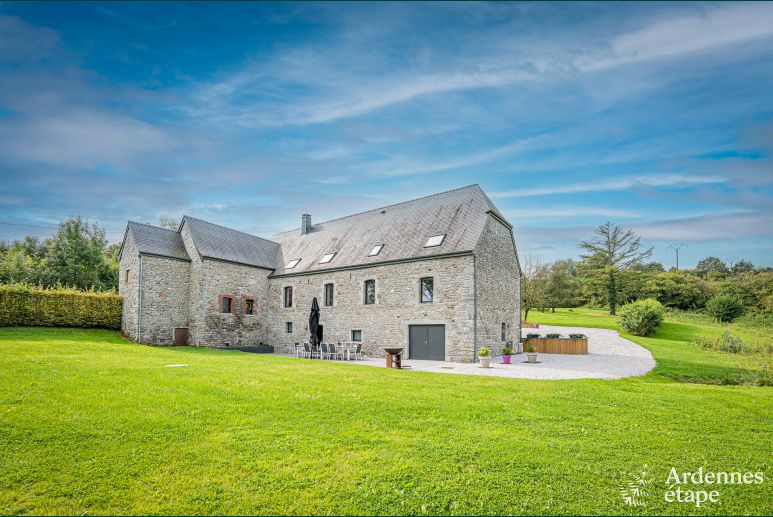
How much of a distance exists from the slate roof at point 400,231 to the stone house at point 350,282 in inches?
3.1

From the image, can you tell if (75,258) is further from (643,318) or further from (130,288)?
(643,318)

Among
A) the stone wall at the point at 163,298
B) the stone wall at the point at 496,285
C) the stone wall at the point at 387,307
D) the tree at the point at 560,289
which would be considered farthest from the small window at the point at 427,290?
the tree at the point at 560,289

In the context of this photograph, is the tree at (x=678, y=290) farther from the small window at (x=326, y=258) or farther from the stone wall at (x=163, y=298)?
the stone wall at (x=163, y=298)

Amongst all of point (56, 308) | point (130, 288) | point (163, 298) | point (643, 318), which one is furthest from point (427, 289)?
point (56, 308)

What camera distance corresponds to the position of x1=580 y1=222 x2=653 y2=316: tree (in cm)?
4197

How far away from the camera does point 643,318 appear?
90.4 feet

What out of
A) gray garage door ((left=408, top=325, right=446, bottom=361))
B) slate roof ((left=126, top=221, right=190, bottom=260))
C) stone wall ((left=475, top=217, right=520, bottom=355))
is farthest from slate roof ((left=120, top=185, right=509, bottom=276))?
gray garage door ((left=408, top=325, right=446, bottom=361))

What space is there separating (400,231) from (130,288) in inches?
614

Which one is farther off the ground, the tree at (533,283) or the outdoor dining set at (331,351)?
the tree at (533,283)

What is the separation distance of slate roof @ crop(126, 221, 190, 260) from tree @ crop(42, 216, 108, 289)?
40.5 feet

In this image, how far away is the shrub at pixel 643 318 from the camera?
27.6m

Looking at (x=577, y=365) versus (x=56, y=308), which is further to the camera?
(x=56, y=308)

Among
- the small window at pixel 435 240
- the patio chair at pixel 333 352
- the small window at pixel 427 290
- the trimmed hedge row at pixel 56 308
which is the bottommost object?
the patio chair at pixel 333 352

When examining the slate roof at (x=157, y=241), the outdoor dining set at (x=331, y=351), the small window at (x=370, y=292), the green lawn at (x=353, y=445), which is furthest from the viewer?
the slate roof at (x=157, y=241)
